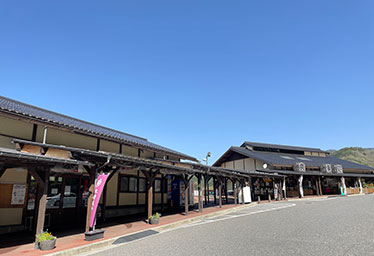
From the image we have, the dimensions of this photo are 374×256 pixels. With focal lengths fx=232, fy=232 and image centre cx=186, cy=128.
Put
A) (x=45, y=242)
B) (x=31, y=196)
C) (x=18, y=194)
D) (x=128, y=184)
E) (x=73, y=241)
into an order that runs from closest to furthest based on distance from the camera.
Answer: (x=45, y=242)
(x=73, y=241)
(x=18, y=194)
(x=31, y=196)
(x=128, y=184)

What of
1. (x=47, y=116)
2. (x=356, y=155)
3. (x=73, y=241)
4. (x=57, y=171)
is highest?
(x=356, y=155)

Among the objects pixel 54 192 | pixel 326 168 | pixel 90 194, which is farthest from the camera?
pixel 326 168

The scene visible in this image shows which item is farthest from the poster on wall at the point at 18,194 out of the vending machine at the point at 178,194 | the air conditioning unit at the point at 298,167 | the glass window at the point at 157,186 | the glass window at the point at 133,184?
the air conditioning unit at the point at 298,167

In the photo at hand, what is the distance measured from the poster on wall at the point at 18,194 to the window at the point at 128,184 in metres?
4.87

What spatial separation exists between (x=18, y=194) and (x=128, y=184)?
5.69m

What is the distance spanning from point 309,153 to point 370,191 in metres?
8.92

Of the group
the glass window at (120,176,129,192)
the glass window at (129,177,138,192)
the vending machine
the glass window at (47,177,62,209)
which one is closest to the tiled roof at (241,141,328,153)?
the vending machine

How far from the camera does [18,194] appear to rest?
342 inches

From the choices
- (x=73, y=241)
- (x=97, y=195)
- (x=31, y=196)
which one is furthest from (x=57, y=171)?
(x=73, y=241)

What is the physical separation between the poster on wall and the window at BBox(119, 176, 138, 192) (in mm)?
4872

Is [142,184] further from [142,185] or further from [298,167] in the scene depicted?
[298,167]

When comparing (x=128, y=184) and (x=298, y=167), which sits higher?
(x=298, y=167)

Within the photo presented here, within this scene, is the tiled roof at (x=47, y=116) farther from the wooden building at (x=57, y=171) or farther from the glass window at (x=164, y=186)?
the glass window at (x=164, y=186)

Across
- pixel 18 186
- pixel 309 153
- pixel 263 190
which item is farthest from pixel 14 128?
pixel 309 153
